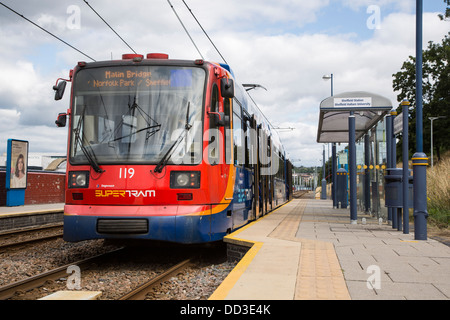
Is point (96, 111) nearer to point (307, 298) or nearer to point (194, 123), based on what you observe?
point (194, 123)

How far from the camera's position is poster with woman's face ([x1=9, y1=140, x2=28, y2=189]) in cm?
1848

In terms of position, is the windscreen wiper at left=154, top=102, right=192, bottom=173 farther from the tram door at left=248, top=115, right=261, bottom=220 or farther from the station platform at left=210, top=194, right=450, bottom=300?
the tram door at left=248, top=115, right=261, bottom=220

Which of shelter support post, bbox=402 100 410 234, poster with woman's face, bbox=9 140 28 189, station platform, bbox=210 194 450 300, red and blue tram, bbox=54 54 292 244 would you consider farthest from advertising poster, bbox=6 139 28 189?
shelter support post, bbox=402 100 410 234

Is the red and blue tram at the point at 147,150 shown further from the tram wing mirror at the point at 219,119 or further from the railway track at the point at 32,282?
the railway track at the point at 32,282

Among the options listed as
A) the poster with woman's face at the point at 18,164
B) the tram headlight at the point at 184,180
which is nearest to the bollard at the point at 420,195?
the tram headlight at the point at 184,180

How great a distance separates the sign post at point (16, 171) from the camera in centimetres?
1834

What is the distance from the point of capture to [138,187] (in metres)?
7.31

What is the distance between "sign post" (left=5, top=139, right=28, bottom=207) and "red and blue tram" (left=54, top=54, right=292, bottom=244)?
450 inches

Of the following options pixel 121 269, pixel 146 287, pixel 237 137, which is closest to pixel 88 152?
pixel 121 269

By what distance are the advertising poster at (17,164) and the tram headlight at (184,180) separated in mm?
12801

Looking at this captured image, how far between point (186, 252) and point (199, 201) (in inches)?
85.9

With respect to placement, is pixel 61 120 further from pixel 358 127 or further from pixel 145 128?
pixel 358 127

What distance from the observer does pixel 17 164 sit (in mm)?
18609

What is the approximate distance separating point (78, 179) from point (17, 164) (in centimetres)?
1228
